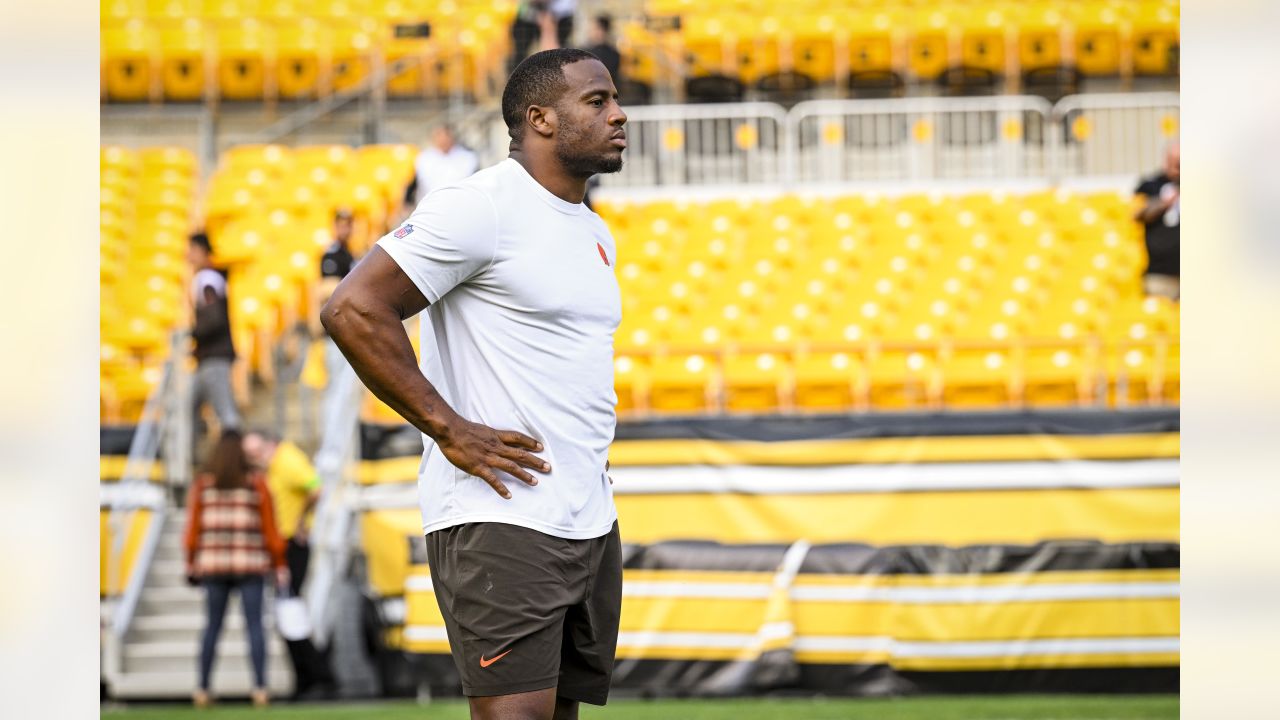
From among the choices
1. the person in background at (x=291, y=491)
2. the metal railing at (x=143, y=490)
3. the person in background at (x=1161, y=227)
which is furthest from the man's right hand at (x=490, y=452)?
the person in background at (x=1161, y=227)

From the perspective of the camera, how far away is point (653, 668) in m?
9.38

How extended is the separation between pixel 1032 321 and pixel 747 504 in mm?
4351

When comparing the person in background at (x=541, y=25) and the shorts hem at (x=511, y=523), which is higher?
the person in background at (x=541, y=25)

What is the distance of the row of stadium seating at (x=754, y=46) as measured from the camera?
17.8 metres

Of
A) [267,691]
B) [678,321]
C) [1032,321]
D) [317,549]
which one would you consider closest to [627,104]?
[678,321]

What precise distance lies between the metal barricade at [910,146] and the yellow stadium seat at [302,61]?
18.2ft

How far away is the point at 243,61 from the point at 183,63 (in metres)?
0.71

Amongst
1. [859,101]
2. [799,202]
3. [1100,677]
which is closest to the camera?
[1100,677]

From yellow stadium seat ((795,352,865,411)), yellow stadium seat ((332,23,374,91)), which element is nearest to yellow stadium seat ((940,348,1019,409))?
yellow stadium seat ((795,352,865,411))

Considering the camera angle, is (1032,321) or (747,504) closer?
(747,504)

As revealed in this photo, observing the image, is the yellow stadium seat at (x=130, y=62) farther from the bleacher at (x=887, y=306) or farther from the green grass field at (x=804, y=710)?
the green grass field at (x=804, y=710)

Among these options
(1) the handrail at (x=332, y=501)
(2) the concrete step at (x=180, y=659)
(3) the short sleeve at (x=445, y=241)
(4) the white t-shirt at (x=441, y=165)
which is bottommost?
(2) the concrete step at (x=180, y=659)
